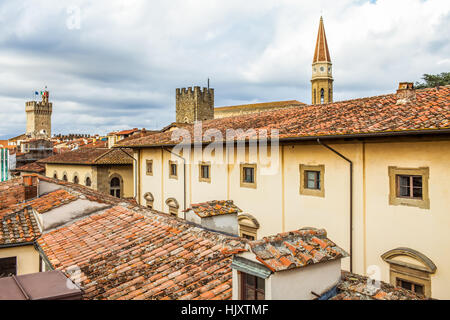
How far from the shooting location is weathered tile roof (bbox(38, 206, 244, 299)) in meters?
5.20

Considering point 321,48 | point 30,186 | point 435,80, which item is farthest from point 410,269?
point 321,48

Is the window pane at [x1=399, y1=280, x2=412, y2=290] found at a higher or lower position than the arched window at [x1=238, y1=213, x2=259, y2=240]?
lower

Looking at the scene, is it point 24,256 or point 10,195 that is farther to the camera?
point 10,195

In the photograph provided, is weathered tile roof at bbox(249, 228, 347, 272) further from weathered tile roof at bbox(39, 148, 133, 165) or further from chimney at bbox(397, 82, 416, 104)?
weathered tile roof at bbox(39, 148, 133, 165)

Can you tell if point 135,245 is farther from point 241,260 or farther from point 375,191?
point 375,191

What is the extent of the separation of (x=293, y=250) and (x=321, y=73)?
56.2 m

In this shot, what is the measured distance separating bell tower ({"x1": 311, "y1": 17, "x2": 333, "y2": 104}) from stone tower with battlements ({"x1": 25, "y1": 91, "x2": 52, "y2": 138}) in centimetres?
6829

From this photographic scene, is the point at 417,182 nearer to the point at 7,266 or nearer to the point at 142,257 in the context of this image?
the point at 142,257

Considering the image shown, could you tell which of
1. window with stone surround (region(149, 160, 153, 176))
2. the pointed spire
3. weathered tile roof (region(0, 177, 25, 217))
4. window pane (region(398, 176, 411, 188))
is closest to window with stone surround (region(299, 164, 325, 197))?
window pane (region(398, 176, 411, 188))

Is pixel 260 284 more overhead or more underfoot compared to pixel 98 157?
more underfoot

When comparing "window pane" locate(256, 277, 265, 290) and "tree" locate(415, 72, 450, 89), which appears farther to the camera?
"tree" locate(415, 72, 450, 89)

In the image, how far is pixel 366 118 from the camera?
33.0 feet
